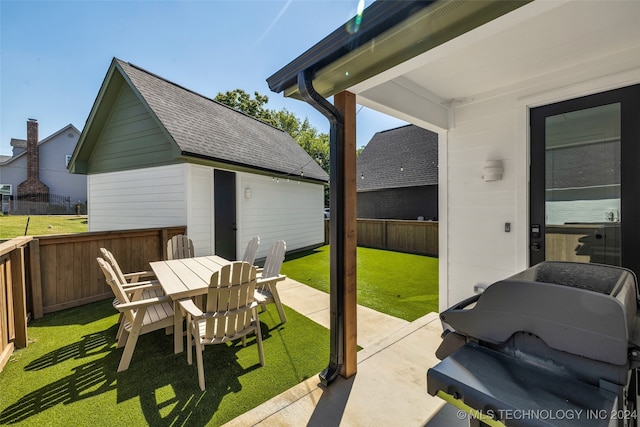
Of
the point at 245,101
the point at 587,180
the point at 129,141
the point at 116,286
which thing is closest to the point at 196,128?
the point at 129,141

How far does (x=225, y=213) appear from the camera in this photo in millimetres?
6840

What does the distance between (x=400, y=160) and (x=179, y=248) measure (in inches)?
431

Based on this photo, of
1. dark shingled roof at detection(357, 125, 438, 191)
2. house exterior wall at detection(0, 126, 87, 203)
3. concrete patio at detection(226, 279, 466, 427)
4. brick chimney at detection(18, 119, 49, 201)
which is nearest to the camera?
concrete patio at detection(226, 279, 466, 427)

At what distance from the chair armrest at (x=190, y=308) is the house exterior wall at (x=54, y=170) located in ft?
68.8

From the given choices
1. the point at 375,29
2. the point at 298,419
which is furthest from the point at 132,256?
the point at 375,29

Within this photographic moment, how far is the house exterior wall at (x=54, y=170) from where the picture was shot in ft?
57.3

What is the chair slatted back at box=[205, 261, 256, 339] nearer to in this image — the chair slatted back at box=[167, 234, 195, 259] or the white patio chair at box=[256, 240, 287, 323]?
the white patio chair at box=[256, 240, 287, 323]

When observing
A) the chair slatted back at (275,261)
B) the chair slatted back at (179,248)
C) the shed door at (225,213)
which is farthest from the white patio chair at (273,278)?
the shed door at (225,213)

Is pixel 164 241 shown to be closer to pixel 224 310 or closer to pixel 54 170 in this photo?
pixel 224 310

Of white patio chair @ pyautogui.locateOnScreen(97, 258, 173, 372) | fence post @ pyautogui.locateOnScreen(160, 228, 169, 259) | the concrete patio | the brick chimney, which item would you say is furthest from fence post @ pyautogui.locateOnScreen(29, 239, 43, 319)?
the brick chimney

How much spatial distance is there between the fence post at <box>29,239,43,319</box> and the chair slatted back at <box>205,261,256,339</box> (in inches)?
126

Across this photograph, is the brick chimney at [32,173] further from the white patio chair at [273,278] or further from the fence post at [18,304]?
the white patio chair at [273,278]

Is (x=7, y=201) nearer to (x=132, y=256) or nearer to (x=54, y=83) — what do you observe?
(x=54, y=83)

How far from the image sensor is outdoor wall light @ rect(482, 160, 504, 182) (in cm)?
307
